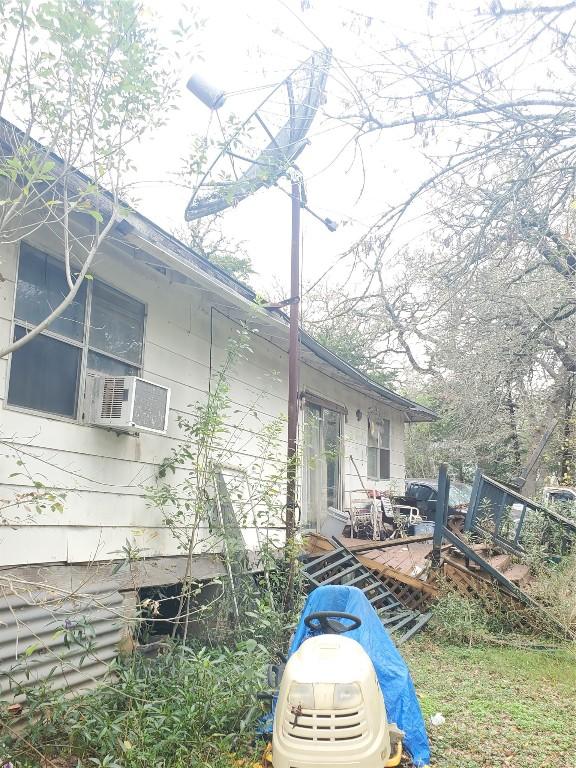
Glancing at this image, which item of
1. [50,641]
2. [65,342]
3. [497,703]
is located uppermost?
[65,342]

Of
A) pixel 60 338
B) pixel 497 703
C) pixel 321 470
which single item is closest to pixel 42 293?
pixel 60 338

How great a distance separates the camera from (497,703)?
4.70m

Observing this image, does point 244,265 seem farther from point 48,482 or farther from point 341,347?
point 48,482

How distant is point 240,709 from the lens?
3.73 m

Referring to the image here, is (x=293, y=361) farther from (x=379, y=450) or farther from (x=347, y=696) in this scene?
(x=379, y=450)

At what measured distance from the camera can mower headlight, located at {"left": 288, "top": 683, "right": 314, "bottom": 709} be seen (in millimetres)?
2572

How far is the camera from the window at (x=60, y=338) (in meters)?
4.23

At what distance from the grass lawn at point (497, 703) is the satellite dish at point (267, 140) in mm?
3852

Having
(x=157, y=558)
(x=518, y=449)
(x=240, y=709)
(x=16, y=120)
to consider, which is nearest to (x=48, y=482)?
(x=157, y=558)

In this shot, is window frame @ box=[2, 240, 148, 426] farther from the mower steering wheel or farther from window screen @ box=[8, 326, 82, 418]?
the mower steering wheel

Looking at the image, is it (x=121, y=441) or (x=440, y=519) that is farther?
(x=440, y=519)

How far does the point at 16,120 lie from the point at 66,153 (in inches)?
16.9

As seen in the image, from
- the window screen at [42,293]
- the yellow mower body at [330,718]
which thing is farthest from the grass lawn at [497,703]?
the window screen at [42,293]

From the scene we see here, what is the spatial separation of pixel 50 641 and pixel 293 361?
3.39 meters
